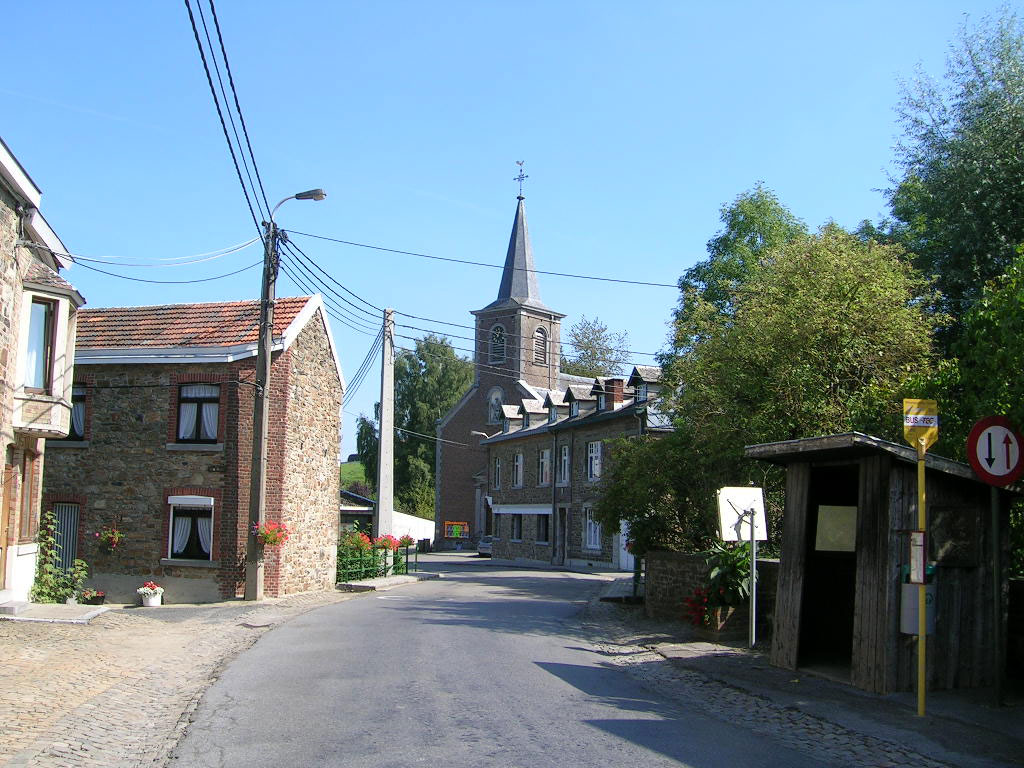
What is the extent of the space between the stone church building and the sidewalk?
50.5m

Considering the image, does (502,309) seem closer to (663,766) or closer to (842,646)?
(842,646)

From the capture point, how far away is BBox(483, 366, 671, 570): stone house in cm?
3988

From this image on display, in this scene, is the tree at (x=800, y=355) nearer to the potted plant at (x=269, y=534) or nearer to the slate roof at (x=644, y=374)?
the potted plant at (x=269, y=534)

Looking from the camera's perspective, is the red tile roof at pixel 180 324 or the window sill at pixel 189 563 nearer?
the window sill at pixel 189 563

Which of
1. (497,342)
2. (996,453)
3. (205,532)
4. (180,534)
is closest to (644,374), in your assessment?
(205,532)

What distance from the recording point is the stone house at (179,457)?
73.5 ft

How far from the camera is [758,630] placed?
14.5 meters

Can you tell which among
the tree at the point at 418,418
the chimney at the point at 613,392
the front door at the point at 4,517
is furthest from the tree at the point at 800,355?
the tree at the point at 418,418

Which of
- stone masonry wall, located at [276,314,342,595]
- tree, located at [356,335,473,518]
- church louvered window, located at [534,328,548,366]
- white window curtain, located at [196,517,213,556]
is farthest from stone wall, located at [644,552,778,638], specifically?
tree, located at [356,335,473,518]

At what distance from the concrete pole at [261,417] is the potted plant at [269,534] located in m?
0.08

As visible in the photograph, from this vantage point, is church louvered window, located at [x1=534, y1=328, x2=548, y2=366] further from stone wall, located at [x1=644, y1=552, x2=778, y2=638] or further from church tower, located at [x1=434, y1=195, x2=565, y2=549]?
stone wall, located at [x1=644, y1=552, x2=778, y2=638]

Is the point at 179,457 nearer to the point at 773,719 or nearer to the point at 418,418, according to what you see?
the point at 773,719

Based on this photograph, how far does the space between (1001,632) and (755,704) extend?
2.54 meters

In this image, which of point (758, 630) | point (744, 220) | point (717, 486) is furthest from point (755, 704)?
point (744, 220)
